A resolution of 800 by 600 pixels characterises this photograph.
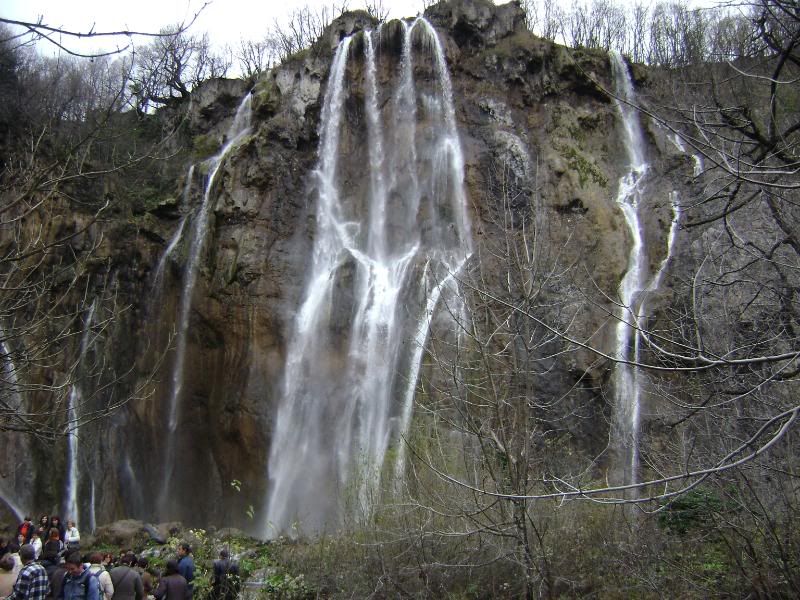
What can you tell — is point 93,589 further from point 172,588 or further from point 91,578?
point 172,588

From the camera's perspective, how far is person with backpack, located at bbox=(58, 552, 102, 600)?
7340 mm

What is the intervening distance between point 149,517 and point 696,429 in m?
15.5

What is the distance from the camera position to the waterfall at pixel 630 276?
1408cm

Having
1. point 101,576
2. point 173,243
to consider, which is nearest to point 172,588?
point 101,576

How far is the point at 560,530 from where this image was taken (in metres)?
8.17

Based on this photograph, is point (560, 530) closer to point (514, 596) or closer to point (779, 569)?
point (514, 596)

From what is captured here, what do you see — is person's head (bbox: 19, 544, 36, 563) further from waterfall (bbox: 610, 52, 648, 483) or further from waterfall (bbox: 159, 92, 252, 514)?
waterfall (bbox: 159, 92, 252, 514)

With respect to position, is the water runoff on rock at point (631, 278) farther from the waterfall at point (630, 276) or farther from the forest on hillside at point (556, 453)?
the forest on hillside at point (556, 453)

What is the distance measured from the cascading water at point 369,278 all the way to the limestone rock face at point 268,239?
49 cm

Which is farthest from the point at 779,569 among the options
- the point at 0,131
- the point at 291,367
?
the point at 0,131

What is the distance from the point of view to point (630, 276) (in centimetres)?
1839

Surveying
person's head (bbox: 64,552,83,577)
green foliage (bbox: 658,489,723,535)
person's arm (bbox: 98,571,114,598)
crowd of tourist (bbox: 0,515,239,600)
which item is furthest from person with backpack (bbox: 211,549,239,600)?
green foliage (bbox: 658,489,723,535)

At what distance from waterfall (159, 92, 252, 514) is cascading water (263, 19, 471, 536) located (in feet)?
11.8

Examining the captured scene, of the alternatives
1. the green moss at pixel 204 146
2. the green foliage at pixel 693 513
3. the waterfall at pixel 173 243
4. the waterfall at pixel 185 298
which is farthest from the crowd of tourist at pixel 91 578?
the green moss at pixel 204 146
